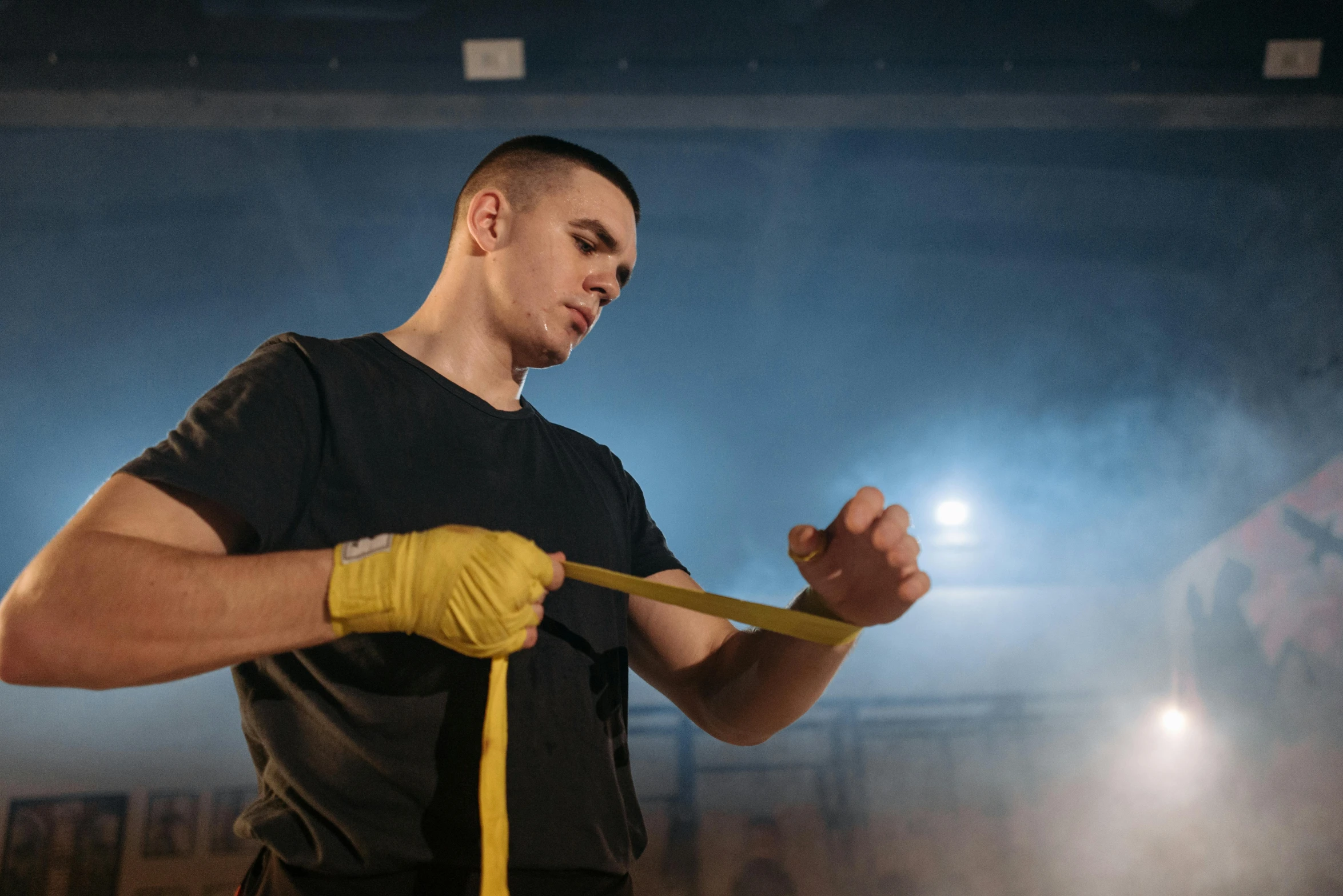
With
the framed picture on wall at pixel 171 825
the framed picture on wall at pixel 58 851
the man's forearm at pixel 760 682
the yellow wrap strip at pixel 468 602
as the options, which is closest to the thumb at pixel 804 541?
the man's forearm at pixel 760 682

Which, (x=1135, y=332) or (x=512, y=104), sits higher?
(x=512, y=104)

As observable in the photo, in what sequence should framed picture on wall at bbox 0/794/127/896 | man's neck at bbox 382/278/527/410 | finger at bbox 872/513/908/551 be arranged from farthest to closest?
framed picture on wall at bbox 0/794/127/896 < man's neck at bbox 382/278/527/410 < finger at bbox 872/513/908/551

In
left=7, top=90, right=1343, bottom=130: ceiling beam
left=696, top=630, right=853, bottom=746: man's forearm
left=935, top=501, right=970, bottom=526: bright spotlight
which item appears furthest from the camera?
left=935, top=501, right=970, bottom=526: bright spotlight

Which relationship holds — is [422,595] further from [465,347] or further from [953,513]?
[953,513]

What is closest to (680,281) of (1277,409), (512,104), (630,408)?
(630,408)

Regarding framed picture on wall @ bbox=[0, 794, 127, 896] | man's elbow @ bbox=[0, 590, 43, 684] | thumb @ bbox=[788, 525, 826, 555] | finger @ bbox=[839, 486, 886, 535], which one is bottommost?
framed picture on wall @ bbox=[0, 794, 127, 896]

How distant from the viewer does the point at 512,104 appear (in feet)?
12.7

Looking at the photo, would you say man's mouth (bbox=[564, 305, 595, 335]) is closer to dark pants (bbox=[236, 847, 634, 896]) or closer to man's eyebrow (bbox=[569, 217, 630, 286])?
man's eyebrow (bbox=[569, 217, 630, 286])

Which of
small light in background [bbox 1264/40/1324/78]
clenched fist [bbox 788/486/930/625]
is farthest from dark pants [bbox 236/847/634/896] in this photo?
small light in background [bbox 1264/40/1324/78]

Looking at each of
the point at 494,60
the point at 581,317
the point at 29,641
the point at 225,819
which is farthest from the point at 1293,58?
the point at 225,819

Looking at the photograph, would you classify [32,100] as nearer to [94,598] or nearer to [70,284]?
[70,284]

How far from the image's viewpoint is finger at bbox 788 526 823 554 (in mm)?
959

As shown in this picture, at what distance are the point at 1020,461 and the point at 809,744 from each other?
222cm

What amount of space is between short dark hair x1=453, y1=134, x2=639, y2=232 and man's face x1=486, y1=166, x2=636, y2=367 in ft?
0.09
